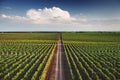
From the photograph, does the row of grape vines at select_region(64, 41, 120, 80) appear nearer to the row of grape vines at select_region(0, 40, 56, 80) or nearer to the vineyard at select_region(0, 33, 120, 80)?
the vineyard at select_region(0, 33, 120, 80)

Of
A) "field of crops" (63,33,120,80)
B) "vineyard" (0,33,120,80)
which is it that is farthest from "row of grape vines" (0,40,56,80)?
"field of crops" (63,33,120,80)

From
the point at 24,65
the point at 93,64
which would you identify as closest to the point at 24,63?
the point at 24,65

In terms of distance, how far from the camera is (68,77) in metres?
24.0

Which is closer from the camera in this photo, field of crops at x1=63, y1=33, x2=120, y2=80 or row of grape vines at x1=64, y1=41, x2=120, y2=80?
row of grape vines at x1=64, y1=41, x2=120, y2=80

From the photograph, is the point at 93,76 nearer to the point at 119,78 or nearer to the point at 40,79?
the point at 119,78

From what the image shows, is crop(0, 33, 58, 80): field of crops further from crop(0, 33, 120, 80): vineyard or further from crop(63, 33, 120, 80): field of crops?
crop(63, 33, 120, 80): field of crops

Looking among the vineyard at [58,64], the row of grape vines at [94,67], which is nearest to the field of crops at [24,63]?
the vineyard at [58,64]

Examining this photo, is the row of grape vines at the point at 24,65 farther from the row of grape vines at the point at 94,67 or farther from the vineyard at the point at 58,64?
the row of grape vines at the point at 94,67

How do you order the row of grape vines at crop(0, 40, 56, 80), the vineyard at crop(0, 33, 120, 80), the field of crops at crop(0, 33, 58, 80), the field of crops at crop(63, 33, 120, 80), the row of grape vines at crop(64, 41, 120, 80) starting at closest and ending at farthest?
the row of grape vines at crop(0, 40, 56, 80) < the field of crops at crop(0, 33, 58, 80) < the vineyard at crop(0, 33, 120, 80) < the row of grape vines at crop(64, 41, 120, 80) < the field of crops at crop(63, 33, 120, 80)

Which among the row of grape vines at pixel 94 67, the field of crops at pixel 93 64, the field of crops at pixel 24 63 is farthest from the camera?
the field of crops at pixel 93 64

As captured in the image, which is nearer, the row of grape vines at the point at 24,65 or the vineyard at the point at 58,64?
the row of grape vines at the point at 24,65

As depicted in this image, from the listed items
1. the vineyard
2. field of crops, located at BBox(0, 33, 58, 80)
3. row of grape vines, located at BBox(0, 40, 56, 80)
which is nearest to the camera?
row of grape vines, located at BBox(0, 40, 56, 80)

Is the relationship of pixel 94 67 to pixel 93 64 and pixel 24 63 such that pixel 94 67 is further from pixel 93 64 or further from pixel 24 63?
pixel 24 63

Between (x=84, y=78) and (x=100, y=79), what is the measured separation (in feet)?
5.92
